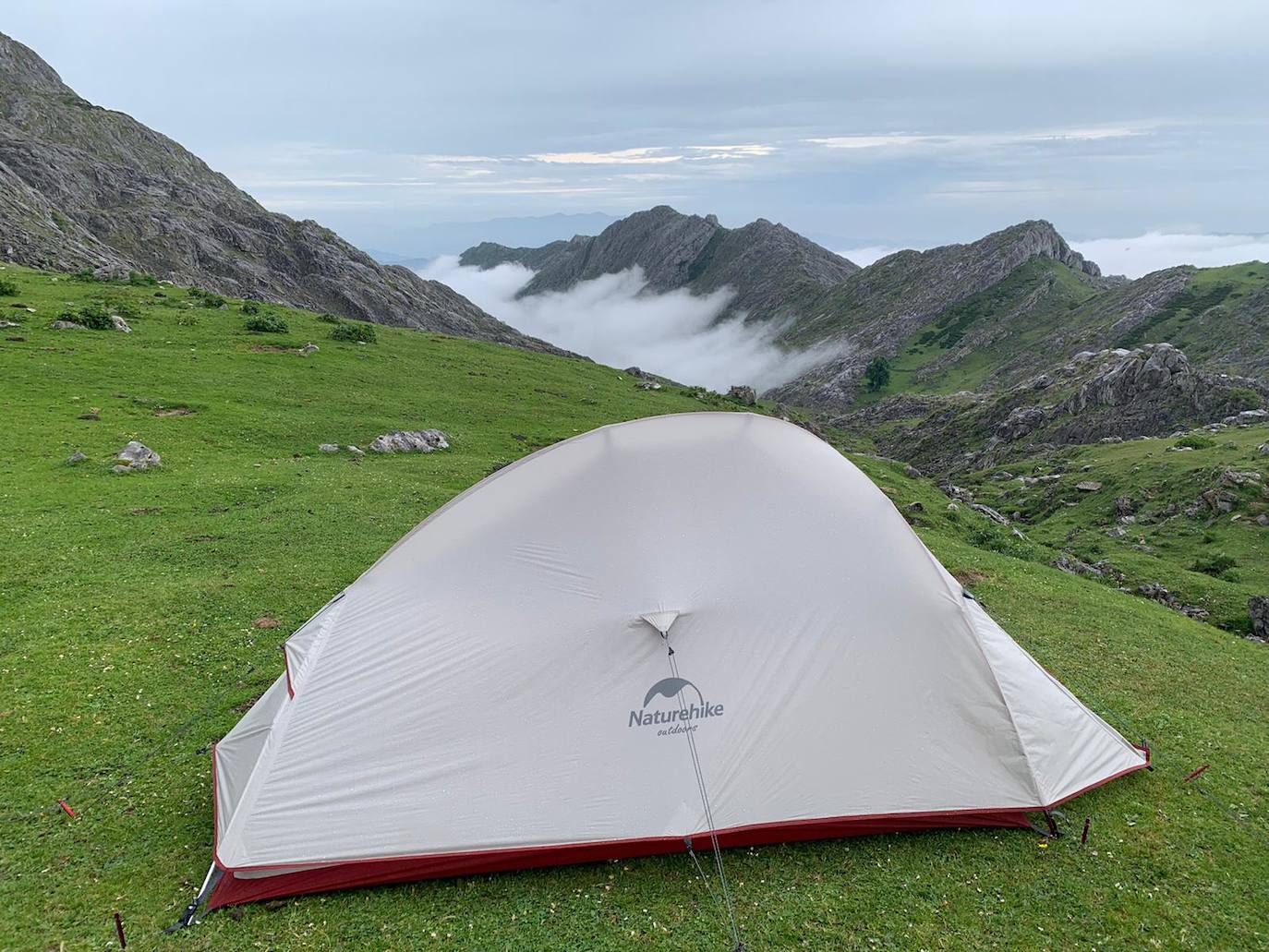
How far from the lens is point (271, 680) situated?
1217 cm

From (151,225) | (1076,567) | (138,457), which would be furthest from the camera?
(151,225)

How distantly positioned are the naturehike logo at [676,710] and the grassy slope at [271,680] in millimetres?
1598

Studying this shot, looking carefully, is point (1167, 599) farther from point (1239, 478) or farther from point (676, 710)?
point (676, 710)

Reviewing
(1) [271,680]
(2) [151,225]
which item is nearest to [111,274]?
(2) [151,225]

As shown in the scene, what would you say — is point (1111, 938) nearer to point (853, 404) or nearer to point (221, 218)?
point (221, 218)

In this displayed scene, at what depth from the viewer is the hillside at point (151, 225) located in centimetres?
7731

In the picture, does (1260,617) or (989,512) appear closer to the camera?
(1260,617)

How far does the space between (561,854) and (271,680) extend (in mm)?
6883

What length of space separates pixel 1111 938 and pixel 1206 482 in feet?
130

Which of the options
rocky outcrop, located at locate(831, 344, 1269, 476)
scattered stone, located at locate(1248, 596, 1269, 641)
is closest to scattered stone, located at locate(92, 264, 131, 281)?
scattered stone, located at locate(1248, 596, 1269, 641)

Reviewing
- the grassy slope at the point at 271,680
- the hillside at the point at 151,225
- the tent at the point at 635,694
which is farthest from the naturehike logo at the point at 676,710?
the hillside at the point at 151,225

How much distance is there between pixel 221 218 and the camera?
108188 millimetres

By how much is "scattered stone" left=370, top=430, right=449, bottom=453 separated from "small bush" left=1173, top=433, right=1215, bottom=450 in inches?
1904

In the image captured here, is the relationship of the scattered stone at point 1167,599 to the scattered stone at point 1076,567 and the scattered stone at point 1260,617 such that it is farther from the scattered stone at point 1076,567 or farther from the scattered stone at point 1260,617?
the scattered stone at point 1076,567
